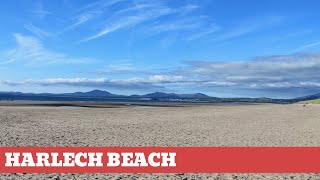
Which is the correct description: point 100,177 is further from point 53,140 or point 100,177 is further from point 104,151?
point 53,140

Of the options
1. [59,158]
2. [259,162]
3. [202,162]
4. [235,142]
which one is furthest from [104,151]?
[235,142]

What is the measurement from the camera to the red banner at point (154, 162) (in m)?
14.8

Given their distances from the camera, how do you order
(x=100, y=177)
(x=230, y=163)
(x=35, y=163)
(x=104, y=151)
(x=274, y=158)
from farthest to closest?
(x=104, y=151) → (x=274, y=158) → (x=230, y=163) → (x=35, y=163) → (x=100, y=177)

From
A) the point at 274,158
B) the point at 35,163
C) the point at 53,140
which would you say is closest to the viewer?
the point at 35,163

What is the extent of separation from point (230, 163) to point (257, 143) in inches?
306

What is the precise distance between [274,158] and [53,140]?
12.2 m

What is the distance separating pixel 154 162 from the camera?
15.9 meters

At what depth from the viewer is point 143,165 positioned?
15430 millimetres

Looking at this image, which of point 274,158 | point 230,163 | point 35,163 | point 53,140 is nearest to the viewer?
point 35,163

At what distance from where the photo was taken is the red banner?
48.5 feet

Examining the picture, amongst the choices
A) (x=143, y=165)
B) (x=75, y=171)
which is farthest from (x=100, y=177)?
(x=143, y=165)

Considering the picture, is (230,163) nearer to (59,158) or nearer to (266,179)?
(266,179)

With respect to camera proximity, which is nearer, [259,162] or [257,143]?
[259,162]

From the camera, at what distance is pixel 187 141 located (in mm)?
23812
